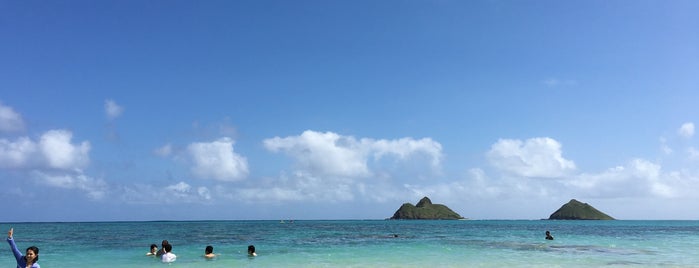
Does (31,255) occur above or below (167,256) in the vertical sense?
above

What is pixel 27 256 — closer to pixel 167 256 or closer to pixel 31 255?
pixel 31 255

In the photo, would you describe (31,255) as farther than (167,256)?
→ No

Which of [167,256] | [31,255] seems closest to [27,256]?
[31,255]

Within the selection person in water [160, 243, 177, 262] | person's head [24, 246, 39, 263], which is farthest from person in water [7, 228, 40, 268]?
person in water [160, 243, 177, 262]

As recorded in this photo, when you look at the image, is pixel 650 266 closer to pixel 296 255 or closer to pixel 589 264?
pixel 589 264

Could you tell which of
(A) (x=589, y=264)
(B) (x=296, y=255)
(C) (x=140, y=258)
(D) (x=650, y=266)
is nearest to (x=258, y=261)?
(B) (x=296, y=255)

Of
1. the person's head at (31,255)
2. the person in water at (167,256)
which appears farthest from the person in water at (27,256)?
the person in water at (167,256)

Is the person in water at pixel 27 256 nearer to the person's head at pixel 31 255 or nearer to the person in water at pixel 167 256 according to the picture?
the person's head at pixel 31 255

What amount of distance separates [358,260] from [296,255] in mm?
5154

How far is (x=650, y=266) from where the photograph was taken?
978 inches

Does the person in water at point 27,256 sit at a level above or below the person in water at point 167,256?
above

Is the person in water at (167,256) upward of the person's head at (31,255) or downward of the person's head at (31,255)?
downward

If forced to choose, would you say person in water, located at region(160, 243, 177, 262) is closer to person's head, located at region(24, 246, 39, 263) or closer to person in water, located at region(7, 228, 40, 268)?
person in water, located at region(7, 228, 40, 268)

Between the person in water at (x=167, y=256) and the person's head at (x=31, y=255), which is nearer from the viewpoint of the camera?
the person's head at (x=31, y=255)
